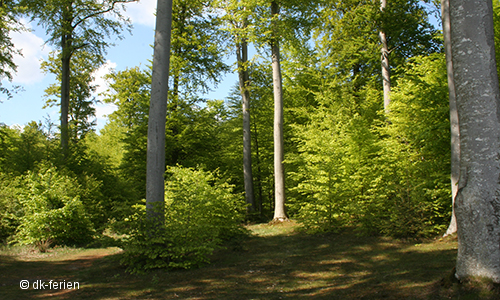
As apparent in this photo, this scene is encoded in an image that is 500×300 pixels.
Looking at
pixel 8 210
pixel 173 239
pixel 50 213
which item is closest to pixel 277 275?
pixel 173 239

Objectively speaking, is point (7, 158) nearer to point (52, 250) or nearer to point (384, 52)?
point (52, 250)

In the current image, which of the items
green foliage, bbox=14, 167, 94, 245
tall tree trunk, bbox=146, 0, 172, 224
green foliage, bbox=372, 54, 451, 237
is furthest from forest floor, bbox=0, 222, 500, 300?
tall tree trunk, bbox=146, 0, 172, 224

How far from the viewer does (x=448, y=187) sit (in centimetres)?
999

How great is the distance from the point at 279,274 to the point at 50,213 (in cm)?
762

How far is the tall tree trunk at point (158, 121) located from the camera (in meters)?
7.24

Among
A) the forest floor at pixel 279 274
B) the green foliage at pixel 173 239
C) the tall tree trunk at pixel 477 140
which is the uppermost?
the tall tree trunk at pixel 477 140

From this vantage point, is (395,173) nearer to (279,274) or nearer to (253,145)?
(279,274)

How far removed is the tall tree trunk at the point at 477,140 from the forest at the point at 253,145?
4.55 metres

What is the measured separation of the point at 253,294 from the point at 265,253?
3.54 meters

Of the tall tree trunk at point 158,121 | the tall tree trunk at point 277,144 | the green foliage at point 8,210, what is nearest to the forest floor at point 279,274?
the green foliage at point 8,210

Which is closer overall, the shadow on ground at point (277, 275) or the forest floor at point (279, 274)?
the forest floor at point (279, 274)

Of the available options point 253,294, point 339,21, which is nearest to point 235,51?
point 339,21

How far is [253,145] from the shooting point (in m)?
20.1

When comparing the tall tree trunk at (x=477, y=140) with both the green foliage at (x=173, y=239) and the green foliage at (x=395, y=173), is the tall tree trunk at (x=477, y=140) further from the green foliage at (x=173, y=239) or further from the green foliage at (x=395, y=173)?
the green foliage at (x=395, y=173)
